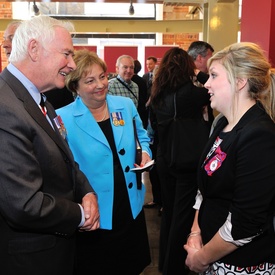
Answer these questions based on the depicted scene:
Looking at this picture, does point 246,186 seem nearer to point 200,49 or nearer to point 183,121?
point 183,121

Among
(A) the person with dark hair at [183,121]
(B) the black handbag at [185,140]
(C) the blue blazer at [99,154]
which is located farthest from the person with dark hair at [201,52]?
(C) the blue blazer at [99,154]

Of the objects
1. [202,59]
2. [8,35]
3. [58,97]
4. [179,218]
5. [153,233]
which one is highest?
[8,35]

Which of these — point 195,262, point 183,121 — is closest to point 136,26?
point 183,121

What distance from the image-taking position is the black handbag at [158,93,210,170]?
2.49 m

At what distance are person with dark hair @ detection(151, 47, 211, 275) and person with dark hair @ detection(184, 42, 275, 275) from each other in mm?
963

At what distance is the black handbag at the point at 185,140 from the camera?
98.0 inches

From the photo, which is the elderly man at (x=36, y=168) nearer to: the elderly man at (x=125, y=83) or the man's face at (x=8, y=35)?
the man's face at (x=8, y=35)

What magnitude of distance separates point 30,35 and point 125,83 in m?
3.17

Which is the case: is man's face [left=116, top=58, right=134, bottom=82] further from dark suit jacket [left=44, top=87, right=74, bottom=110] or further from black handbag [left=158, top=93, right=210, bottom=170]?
black handbag [left=158, top=93, right=210, bottom=170]

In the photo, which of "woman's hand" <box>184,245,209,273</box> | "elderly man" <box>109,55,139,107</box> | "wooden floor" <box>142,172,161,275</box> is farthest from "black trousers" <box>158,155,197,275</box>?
"elderly man" <box>109,55,139,107</box>

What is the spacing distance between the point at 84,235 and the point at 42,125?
94 cm

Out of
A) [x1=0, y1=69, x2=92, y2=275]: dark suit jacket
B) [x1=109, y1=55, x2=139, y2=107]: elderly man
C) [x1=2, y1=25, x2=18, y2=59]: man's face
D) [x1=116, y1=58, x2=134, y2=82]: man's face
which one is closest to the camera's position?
[x1=0, y1=69, x2=92, y2=275]: dark suit jacket

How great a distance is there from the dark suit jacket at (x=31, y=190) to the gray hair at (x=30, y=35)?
3.8 inches

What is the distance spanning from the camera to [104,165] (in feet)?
6.43
